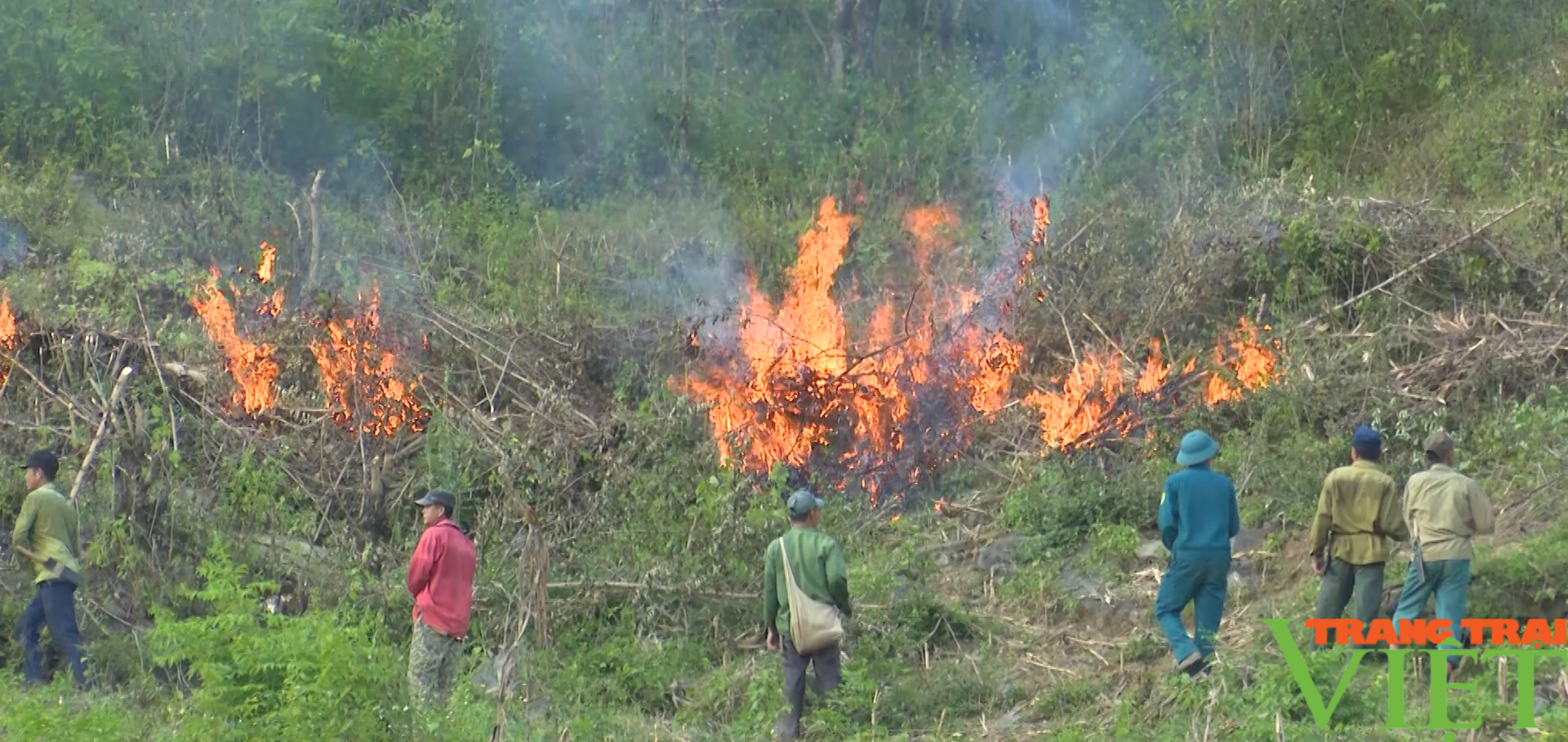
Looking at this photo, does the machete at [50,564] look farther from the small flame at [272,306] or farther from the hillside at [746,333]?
the small flame at [272,306]

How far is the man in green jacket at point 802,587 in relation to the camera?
937cm

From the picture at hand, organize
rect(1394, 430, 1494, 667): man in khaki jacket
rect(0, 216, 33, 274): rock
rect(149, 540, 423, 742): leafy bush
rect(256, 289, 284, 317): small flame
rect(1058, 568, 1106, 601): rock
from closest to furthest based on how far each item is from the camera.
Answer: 1. rect(149, 540, 423, 742): leafy bush
2. rect(1394, 430, 1494, 667): man in khaki jacket
3. rect(1058, 568, 1106, 601): rock
4. rect(256, 289, 284, 317): small flame
5. rect(0, 216, 33, 274): rock

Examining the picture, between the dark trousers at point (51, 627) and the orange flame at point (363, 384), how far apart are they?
3.02 m

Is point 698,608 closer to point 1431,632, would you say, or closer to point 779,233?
point 1431,632

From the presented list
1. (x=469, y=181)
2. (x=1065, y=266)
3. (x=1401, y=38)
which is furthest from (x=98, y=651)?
(x=1401, y=38)

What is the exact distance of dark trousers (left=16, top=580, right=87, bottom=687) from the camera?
10531 mm

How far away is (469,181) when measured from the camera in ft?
67.5

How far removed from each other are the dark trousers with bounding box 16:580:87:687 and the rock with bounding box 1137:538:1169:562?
6723mm

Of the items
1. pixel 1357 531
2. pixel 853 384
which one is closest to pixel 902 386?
pixel 853 384

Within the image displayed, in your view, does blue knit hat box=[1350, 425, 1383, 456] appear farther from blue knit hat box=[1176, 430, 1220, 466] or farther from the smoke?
the smoke

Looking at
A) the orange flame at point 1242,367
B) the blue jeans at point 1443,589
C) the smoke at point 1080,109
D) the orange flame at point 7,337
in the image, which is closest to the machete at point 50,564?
the orange flame at point 7,337

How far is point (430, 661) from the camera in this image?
31.4ft

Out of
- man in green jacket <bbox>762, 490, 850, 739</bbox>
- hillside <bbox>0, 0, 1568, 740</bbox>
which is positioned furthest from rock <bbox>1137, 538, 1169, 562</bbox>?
man in green jacket <bbox>762, 490, 850, 739</bbox>

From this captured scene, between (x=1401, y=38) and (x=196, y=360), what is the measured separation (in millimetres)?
13270
